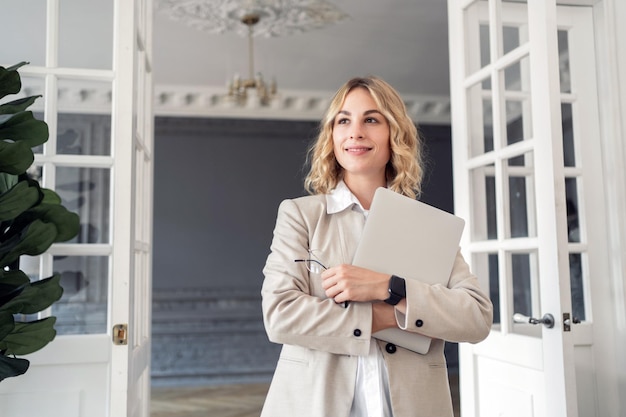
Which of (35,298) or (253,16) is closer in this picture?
(35,298)

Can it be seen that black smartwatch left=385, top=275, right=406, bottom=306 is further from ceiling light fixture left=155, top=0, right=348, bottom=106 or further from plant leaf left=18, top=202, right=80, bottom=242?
ceiling light fixture left=155, top=0, right=348, bottom=106

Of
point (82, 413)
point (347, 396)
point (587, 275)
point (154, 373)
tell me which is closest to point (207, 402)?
point (154, 373)

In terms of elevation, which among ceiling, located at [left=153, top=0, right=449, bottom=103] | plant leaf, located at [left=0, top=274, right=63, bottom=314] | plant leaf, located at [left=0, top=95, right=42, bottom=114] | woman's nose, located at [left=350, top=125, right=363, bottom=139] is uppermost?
ceiling, located at [left=153, top=0, right=449, bottom=103]

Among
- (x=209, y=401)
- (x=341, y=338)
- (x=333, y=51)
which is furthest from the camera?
(x=209, y=401)

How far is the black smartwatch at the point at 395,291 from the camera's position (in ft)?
4.42

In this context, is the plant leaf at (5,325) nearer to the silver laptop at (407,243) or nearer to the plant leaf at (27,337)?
the plant leaf at (27,337)

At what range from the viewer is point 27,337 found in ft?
4.78

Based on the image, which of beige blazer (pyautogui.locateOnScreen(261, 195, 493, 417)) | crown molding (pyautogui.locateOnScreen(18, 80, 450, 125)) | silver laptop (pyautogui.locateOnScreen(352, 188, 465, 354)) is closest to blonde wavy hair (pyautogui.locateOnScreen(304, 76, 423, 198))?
silver laptop (pyautogui.locateOnScreen(352, 188, 465, 354))

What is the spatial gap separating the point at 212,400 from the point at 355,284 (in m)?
4.63

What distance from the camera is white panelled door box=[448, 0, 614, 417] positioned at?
1926 mm

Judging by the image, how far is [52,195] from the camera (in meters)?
1.65

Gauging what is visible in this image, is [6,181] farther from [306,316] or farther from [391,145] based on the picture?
[391,145]

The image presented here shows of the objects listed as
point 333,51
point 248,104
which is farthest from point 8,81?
point 248,104

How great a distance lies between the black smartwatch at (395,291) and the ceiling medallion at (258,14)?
11.3 feet
